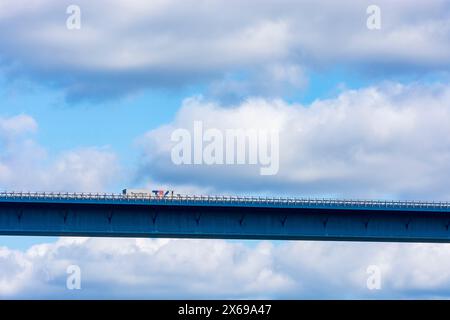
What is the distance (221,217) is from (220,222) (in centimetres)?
56

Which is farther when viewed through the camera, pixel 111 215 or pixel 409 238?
pixel 409 238

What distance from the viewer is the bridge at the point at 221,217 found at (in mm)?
108688

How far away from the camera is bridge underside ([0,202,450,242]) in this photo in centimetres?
10869

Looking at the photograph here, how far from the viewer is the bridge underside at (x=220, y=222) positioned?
10869cm

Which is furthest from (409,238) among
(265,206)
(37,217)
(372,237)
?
(37,217)

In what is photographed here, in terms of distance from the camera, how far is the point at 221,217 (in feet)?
375

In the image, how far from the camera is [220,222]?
4491 inches

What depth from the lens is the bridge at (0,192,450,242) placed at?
357 ft
